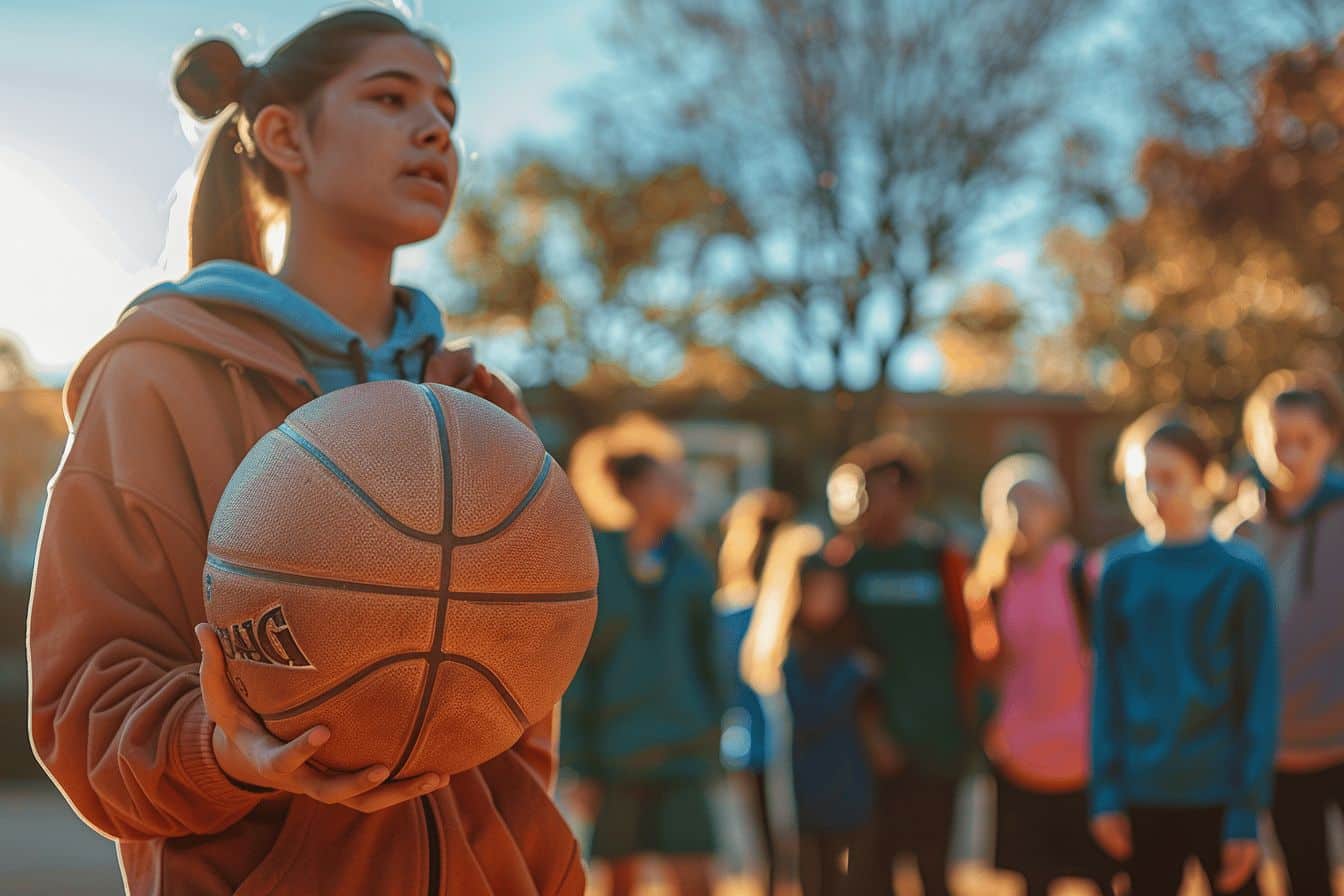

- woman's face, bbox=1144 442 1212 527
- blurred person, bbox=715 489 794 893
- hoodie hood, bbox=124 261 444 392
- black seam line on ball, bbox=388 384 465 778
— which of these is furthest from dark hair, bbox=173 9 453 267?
blurred person, bbox=715 489 794 893

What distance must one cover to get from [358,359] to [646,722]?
4.25 meters

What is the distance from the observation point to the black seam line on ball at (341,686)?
181cm

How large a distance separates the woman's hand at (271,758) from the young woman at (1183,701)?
368 centimetres

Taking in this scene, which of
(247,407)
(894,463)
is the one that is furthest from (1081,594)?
(247,407)

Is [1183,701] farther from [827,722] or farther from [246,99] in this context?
[246,99]

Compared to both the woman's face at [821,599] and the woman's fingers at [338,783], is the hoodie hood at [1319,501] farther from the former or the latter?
the woman's fingers at [338,783]

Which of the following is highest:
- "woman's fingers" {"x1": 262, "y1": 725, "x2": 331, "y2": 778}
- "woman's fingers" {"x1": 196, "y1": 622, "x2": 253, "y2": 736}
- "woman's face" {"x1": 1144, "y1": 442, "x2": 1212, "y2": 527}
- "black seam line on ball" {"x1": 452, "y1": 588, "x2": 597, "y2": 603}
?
"woman's face" {"x1": 1144, "y1": 442, "x2": 1212, "y2": 527}

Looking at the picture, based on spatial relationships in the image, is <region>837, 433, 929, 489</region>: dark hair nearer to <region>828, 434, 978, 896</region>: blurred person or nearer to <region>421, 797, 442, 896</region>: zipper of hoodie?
<region>828, 434, 978, 896</region>: blurred person

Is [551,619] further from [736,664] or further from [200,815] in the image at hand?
[736,664]

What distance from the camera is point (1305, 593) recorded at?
5863mm

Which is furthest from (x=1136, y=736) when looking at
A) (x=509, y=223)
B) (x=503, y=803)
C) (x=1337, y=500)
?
(x=509, y=223)

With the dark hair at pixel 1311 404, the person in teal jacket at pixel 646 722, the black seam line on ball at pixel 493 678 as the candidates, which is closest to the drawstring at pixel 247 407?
the black seam line on ball at pixel 493 678

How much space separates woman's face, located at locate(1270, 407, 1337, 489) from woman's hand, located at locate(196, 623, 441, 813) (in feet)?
15.9

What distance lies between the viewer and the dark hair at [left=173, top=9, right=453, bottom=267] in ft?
8.04
